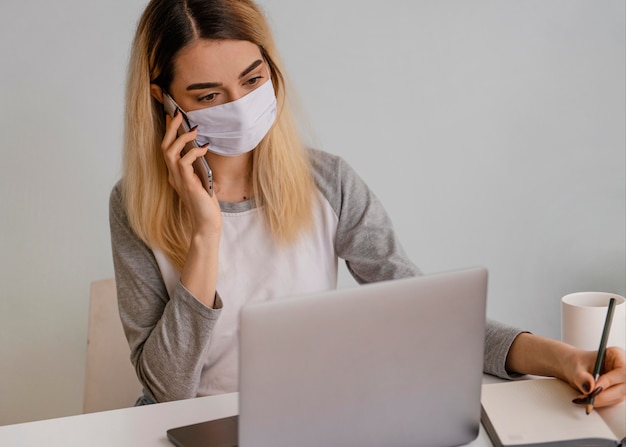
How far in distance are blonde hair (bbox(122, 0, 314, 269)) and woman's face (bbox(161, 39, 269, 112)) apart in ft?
0.05

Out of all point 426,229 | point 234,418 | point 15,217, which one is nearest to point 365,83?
point 426,229

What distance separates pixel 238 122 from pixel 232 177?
7.8 inches

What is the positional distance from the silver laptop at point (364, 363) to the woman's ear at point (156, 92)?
759 millimetres

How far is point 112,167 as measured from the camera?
2.12 metres

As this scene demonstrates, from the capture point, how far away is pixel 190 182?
1505 mm

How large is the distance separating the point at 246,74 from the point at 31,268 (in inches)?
37.3

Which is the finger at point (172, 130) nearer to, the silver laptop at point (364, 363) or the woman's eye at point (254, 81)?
the woman's eye at point (254, 81)

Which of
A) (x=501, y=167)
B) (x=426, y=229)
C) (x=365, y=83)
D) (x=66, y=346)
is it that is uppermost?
(x=365, y=83)

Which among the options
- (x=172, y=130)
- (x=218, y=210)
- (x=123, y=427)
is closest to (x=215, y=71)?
(x=172, y=130)

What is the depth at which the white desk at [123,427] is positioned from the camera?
118 cm

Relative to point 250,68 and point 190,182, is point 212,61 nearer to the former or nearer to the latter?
point 250,68

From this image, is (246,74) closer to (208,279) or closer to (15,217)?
(208,279)

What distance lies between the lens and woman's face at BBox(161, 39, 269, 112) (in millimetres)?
1477

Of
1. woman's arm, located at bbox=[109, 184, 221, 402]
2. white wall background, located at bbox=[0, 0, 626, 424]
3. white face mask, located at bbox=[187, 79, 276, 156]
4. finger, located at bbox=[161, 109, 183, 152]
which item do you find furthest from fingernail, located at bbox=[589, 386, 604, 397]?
white wall background, located at bbox=[0, 0, 626, 424]
